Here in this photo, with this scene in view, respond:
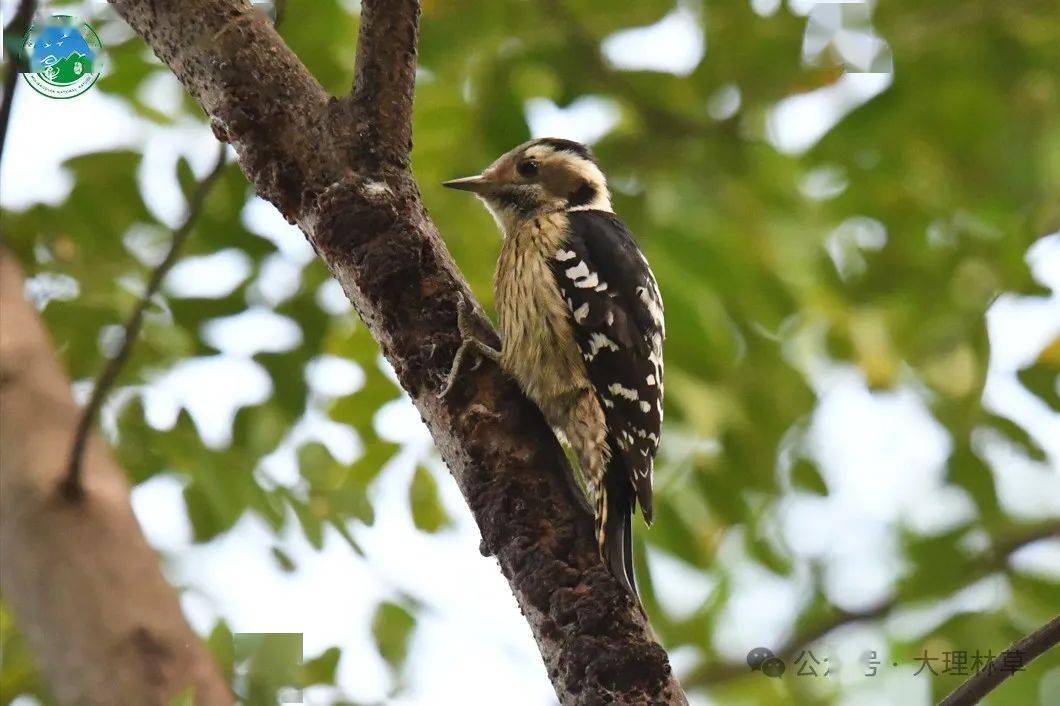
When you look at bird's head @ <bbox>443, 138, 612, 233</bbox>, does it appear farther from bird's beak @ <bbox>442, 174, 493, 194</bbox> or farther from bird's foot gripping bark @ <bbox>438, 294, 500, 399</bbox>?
bird's foot gripping bark @ <bbox>438, 294, 500, 399</bbox>

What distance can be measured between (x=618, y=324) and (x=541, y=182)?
2.81 feet

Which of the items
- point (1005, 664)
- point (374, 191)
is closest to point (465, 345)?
point (374, 191)

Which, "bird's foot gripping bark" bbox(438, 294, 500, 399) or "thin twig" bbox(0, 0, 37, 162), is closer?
"bird's foot gripping bark" bbox(438, 294, 500, 399)

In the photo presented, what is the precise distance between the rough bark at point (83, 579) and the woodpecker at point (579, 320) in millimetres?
770

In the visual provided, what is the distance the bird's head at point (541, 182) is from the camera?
3.54 meters

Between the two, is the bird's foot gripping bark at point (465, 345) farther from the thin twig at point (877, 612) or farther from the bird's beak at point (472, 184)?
the thin twig at point (877, 612)

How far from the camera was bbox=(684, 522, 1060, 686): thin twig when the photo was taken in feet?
9.92

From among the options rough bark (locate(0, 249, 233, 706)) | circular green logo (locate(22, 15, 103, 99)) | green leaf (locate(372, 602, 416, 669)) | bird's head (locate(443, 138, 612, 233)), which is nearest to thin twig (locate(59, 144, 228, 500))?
rough bark (locate(0, 249, 233, 706))

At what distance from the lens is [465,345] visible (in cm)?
229

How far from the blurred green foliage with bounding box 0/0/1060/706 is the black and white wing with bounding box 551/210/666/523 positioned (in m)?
0.12

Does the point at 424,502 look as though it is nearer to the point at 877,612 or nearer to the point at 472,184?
the point at 472,184

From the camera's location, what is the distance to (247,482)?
3.11 metres

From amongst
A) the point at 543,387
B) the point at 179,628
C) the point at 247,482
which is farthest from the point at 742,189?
the point at 179,628

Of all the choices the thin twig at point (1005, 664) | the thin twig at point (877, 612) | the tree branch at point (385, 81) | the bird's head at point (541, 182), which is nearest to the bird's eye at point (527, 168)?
→ the bird's head at point (541, 182)
